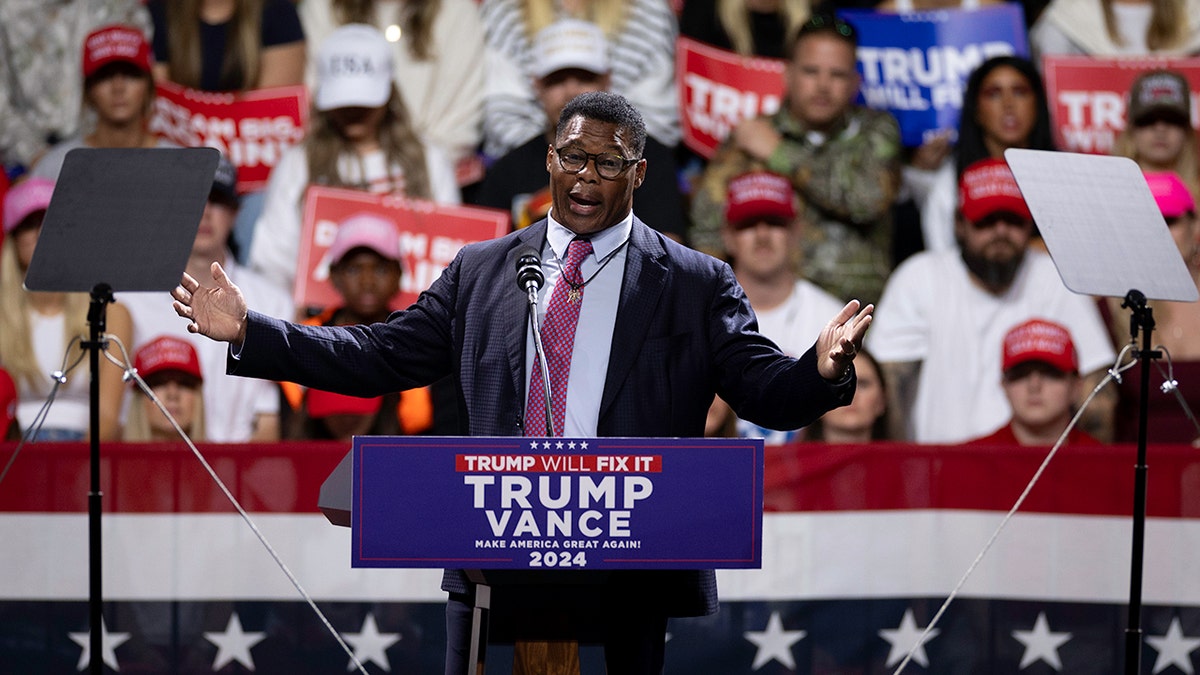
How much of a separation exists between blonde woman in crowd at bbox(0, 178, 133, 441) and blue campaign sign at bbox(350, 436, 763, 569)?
3.11 m

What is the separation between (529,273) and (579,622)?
67 centimetres

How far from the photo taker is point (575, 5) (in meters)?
6.88

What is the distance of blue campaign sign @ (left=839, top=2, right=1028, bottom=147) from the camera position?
6848 millimetres

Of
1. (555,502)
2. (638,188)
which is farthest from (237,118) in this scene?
(555,502)

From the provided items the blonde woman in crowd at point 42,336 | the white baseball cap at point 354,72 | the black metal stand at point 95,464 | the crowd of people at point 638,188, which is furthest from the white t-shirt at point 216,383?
the black metal stand at point 95,464

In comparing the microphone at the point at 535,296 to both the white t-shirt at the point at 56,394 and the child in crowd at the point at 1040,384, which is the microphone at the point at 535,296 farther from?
the white t-shirt at the point at 56,394

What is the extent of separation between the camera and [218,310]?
3.23 meters

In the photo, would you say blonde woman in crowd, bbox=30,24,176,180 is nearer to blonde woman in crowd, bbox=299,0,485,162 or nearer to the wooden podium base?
blonde woman in crowd, bbox=299,0,485,162

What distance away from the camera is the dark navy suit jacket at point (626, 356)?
3.18 meters

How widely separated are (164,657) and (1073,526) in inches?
113

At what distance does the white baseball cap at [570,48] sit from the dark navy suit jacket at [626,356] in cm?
315

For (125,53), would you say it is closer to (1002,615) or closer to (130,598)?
(130,598)

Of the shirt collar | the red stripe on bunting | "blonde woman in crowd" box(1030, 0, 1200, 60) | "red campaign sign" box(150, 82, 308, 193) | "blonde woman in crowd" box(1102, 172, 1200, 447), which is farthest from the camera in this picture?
"blonde woman in crowd" box(1030, 0, 1200, 60)

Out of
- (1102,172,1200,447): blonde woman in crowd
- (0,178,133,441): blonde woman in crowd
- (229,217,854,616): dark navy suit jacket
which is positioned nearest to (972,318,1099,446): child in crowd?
(1102,172,1200,447): blonde woman in crowd
